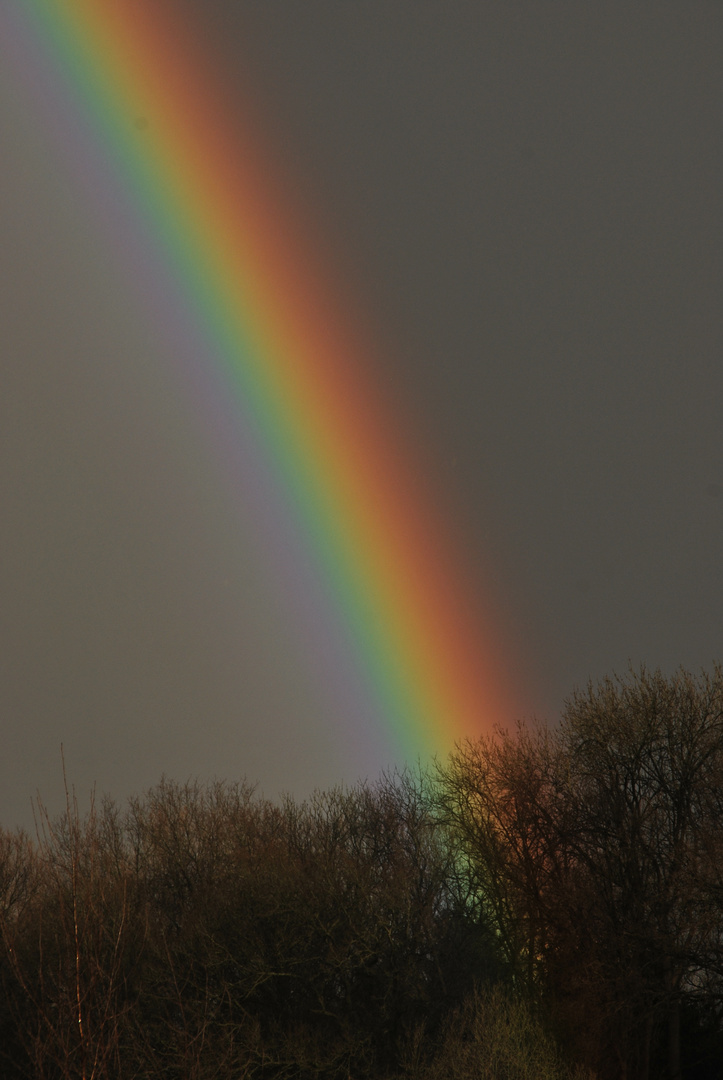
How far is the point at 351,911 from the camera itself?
935 inches

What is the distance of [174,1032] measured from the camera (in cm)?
2094

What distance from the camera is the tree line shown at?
21969 mm

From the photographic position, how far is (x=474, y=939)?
26500 millimetres

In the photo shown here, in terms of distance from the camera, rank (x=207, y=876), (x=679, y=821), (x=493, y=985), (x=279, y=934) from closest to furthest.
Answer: (x=279, y=934) → (x=493, y=985) → (x=679, y=821) → (x=207, y=876)

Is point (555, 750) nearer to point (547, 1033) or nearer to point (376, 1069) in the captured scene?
point (547, 1033)

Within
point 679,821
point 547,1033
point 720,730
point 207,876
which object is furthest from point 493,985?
point 207,876

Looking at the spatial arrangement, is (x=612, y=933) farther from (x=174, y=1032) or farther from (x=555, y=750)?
(x=174, y=1032)

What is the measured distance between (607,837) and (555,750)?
4.50 metres

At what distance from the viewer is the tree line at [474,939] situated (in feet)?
72.1

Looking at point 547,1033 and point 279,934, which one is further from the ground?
point 279,934

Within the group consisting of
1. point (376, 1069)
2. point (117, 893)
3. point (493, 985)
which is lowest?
point (376, 1069)

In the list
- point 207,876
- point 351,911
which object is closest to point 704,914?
point 351,911

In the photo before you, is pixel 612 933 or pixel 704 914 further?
pixel 612 933

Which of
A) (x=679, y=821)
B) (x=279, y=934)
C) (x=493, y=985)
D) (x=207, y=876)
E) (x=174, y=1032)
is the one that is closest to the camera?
(x=174, y=1032)
